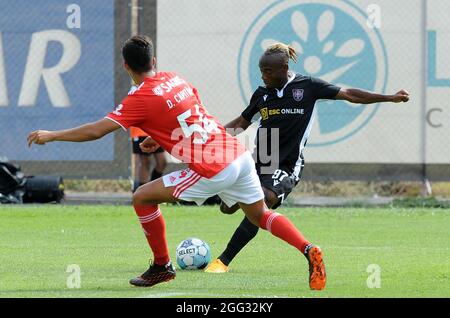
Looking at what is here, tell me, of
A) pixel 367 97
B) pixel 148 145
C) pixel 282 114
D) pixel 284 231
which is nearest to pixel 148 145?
pixel 148 145

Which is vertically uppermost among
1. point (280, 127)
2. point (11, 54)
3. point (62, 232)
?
point (11, 54)

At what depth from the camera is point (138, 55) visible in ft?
25.8

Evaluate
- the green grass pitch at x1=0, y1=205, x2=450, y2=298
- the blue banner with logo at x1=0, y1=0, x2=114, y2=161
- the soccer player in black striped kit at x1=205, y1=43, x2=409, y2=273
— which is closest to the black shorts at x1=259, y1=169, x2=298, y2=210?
the soccer player in black striped kit at x1=205, y1=43, x2=409, y2=273

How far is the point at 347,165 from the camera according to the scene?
15992 millimetres

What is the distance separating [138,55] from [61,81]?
345 inches

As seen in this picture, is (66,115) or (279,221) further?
(66,115)

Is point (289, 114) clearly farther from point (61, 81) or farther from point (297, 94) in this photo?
point (61, 81)

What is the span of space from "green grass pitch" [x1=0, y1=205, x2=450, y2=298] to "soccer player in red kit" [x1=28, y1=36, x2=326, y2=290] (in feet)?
1.48

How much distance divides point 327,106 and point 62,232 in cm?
512

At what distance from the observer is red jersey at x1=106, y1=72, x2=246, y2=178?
7.71 metres
